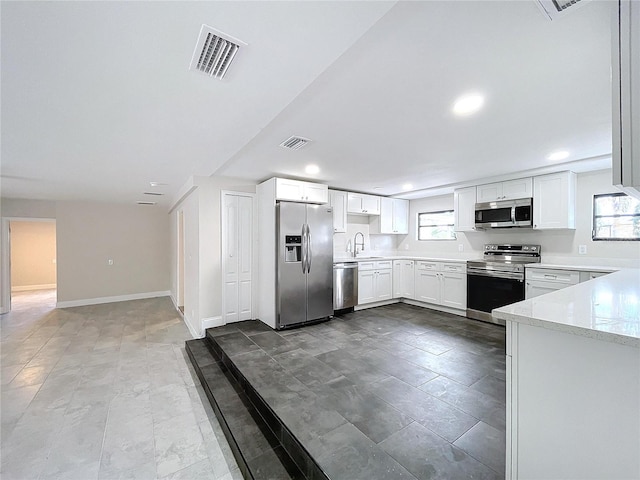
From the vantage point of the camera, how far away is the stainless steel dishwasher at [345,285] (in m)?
4.71

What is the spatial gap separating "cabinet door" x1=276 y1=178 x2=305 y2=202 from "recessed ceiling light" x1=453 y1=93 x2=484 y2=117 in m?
2.48

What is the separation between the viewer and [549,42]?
1.41 metres

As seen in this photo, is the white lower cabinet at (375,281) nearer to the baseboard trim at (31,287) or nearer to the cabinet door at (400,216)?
the cabinet door at (400,216)

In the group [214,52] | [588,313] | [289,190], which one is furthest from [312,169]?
[588,313]

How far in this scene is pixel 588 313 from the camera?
47.0 inches

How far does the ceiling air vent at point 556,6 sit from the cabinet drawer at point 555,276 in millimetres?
3483

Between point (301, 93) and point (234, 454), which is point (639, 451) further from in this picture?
point (301, 93)

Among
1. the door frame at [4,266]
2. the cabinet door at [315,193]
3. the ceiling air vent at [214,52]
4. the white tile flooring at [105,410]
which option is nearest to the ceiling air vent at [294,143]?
the ceiling air vent at [214,52]

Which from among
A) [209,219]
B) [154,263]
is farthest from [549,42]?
[154,263]

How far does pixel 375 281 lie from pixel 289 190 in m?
2.52

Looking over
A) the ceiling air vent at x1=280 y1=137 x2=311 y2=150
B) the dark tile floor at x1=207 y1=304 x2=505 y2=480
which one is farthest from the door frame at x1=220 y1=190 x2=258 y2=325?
the ceiling air vent at x1=280 y1=137 x2=311 y2=150

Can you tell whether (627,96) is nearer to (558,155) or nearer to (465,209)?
(558,155)

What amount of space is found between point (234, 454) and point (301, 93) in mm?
2577

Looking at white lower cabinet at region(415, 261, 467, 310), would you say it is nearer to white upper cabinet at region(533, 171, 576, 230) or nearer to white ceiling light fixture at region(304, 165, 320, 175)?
white upper cabinet at region(533, 171, 576, 230)
